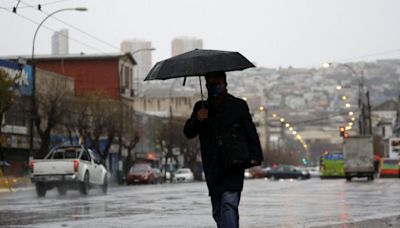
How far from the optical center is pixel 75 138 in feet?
229

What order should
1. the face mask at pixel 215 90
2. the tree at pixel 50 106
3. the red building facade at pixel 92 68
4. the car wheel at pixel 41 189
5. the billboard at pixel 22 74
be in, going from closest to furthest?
the face mask at pixel 215 90 → the car wheel at pixel 41 189 → the tree at pixel 50 106 → the billboard at pixel 22 74 → the red building facade at pixel 92 68

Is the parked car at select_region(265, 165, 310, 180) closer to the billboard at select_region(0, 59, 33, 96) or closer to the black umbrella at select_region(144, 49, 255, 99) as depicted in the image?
the billboard at select_region(0, 59, 33, 96)

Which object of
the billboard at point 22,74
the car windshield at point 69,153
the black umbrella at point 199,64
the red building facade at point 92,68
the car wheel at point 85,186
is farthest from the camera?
the red building facade at point 92,68

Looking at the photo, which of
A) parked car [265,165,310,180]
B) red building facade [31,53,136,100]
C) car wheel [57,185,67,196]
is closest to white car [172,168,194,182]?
parked car [265,165,310,180]

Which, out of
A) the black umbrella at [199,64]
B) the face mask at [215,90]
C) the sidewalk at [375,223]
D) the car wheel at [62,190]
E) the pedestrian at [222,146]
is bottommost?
the sidewalk at [375,223]

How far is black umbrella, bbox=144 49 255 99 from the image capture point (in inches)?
345

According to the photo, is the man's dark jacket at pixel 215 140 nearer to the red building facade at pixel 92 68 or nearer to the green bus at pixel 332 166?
the green bus at pixel 332 166

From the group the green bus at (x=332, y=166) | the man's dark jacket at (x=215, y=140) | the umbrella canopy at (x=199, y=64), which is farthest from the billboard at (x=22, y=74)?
the man's dark jacket at (x=215, y=140)

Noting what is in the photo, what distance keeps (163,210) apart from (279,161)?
132545 mm

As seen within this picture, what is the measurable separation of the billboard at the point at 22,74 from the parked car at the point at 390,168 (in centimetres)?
3146

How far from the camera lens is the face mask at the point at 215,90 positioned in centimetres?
847

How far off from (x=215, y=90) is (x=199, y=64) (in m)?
0.47

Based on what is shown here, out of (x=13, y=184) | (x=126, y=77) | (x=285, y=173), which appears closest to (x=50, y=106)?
(x=13, y=184)

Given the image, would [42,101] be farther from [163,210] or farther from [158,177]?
[163,210]
